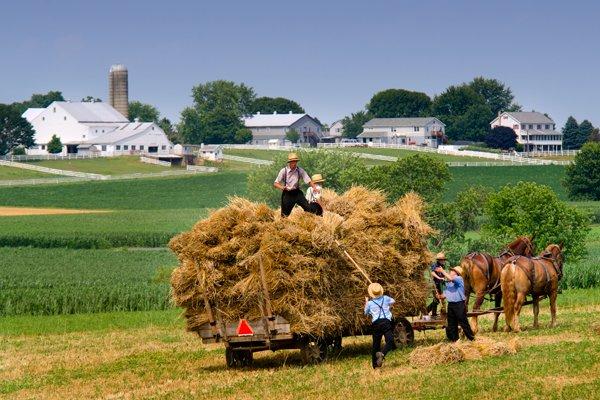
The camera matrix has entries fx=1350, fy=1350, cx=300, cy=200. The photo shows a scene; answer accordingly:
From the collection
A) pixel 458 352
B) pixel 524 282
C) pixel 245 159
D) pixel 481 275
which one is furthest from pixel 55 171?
pixel 458 352

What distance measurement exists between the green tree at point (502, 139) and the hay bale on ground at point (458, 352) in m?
169

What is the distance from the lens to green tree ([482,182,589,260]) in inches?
2315

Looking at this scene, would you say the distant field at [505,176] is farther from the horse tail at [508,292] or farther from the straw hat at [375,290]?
the straw hat at [375,290]

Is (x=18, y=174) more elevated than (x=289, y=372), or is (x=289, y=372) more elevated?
(x=289, y=372)

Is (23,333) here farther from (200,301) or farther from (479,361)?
(479,361)

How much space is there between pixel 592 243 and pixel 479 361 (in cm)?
5007

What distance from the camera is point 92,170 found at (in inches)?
5394

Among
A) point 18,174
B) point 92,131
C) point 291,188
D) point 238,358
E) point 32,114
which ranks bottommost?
point 18,174

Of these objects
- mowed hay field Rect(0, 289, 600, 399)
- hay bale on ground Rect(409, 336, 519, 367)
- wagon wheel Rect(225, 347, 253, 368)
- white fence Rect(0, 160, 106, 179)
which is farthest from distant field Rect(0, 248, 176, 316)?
white fence Rect(0, 160, 106, 179)

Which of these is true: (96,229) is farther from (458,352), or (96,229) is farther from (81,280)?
(458,352)

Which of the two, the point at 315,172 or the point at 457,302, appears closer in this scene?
the point at 457,302

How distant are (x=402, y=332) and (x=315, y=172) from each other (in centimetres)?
7274

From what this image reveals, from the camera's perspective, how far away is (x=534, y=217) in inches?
2347

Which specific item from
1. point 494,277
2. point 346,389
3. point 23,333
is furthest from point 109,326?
point 346,389
